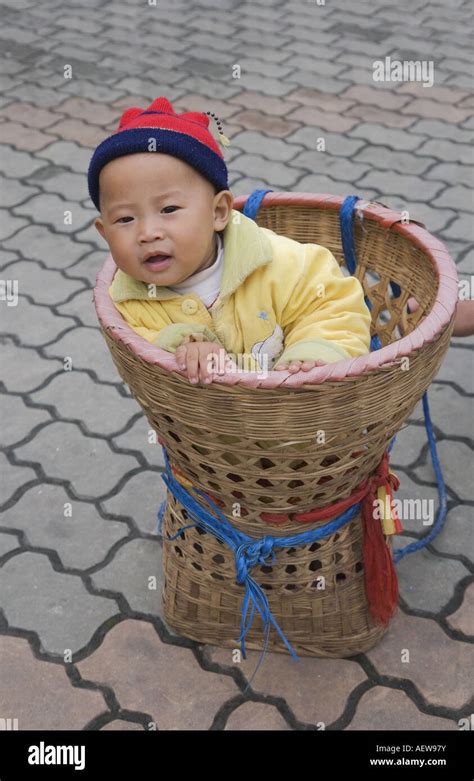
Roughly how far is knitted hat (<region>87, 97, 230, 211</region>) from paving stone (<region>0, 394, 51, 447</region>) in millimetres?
1285

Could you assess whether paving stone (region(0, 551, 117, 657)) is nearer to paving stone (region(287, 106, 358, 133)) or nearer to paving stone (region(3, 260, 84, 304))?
paving stone (region(3, 260, 84, 304))

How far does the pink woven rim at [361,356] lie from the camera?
1.65 meters

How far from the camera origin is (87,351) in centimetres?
351

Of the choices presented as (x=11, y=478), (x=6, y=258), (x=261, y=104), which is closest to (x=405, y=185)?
(x=261, y=104)

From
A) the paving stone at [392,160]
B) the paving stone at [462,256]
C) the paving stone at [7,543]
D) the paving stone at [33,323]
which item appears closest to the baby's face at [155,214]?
the paving stone at [7,543]

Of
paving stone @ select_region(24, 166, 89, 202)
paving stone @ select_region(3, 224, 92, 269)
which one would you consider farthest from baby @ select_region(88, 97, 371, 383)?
paving stone @ select_region(24, 166, 89, 202)

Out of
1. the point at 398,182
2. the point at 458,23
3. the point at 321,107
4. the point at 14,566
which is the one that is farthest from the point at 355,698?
the point at 458,23

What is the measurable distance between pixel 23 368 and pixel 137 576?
119cm

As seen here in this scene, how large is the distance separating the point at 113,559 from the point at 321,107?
370 centimetres

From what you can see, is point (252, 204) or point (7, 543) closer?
point (252, 204)

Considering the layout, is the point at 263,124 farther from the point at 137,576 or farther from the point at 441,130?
the point at 137,576

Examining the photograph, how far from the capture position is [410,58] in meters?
6.00

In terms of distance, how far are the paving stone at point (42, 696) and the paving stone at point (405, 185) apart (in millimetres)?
3010

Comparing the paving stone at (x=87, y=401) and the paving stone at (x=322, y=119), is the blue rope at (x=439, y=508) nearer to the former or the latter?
the paving stone at (x=87, y=401)
